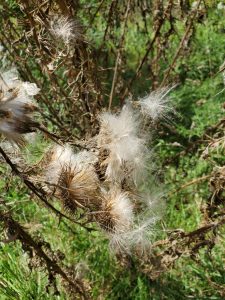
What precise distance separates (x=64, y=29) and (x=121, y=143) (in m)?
0.44

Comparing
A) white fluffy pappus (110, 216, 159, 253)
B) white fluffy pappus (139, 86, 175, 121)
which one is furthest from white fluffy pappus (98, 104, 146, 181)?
white fluffy pappus (110, 216, 159, 253)

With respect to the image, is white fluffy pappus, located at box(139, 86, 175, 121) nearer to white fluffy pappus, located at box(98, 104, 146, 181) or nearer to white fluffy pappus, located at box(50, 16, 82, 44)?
Answer: white fluffy pappus, located at box(98, 104, 146, 181)

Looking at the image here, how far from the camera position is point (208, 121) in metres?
3.45

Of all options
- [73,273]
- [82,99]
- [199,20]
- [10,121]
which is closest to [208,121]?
[199,20]

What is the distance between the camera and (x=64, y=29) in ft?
6.04

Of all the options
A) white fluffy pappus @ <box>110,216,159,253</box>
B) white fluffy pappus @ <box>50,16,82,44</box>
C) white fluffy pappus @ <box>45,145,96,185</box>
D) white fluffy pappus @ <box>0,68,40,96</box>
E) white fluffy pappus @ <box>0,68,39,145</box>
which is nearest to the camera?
white fluffy pappus @ <box>0,68,39,145</box>

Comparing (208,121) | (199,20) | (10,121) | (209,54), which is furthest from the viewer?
(209,54)

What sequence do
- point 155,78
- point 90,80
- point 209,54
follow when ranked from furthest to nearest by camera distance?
point 209,54 → point 155,78 → point 90,80

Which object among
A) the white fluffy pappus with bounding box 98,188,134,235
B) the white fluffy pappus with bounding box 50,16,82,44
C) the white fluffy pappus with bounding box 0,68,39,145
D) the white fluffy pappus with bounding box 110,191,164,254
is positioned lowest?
the white fluffy pappus with bounding box 0,68,39,145

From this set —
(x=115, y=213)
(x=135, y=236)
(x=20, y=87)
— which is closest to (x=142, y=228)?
(x=135, y=236)

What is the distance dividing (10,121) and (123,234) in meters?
0.60

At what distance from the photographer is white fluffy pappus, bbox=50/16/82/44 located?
183 cm

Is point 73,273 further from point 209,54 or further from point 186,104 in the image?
point 209,54

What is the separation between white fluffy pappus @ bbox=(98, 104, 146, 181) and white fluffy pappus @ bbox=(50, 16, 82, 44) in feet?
0.94
